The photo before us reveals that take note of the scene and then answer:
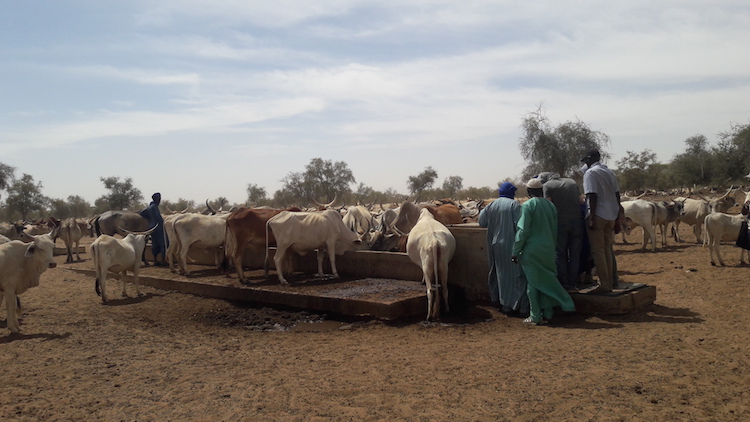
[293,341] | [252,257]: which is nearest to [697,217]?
[252,257]

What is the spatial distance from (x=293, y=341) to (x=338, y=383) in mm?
2108

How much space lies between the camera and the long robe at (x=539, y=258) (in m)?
7.69

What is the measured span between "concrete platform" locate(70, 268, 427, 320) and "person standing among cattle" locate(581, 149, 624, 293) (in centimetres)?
252

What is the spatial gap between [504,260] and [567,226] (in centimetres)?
104

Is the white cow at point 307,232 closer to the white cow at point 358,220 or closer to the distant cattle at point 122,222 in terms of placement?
the white cow at point 358,220

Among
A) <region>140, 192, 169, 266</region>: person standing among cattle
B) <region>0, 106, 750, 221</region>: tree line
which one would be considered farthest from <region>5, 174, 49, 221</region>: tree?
<region>140, 192, 169, 266</region>: person standing among cattle

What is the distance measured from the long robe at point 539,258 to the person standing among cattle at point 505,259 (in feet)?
1.19

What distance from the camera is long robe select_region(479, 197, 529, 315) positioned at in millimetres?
8117

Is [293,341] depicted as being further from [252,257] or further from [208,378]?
[252,257]

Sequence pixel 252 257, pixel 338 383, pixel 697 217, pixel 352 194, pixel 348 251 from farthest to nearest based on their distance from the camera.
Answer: pixel 352 194 < pixel 697 217 < pixel 252 257 < pixel 348 251 < pixel 338 383

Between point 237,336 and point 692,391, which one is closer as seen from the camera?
point 692,391

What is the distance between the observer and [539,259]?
25.3ft

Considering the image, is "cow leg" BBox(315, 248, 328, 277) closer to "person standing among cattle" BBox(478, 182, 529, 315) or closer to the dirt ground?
the dirt ground

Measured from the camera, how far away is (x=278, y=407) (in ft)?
16.4
